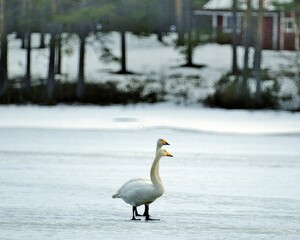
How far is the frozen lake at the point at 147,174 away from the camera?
53.5ft

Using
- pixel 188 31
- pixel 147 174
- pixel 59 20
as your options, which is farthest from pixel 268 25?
pixel 147 174

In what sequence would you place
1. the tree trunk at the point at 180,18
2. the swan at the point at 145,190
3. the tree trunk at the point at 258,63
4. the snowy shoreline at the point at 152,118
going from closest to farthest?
the swan at the point at 145,190
the snowy shoreline at the point at 152,118
the tree trunk at the point at 258,63
the tree trunk at the point at 180,18

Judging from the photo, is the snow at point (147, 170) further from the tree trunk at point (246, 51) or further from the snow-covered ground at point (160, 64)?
the snow-covered ground at point (160, 64)

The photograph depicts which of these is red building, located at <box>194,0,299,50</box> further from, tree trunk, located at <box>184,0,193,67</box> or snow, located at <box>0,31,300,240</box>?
snow, located at <box>0,31,300,240</box>

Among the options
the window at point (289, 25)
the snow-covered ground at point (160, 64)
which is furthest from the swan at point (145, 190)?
the window at point (289, 25)

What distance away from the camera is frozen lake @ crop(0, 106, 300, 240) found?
16.3 meters

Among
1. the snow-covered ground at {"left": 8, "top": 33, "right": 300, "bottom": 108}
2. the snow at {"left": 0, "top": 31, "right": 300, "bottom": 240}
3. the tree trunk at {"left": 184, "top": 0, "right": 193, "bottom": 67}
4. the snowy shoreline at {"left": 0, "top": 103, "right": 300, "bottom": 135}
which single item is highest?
the tree trunk at {"left": 184, "top": 0, "right": 193, "bottom": 67}

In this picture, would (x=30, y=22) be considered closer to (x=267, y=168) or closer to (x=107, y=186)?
(x=267, y=168)

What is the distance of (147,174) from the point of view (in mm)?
24328

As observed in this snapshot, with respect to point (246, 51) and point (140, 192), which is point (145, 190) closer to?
point (140, 192)

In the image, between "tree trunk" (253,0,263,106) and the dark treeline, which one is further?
the dark treeline

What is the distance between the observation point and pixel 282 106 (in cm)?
4722

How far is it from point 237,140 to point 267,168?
27.1ft

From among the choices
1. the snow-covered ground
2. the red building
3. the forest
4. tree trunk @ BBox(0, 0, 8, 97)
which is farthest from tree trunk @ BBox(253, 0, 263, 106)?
the red building
